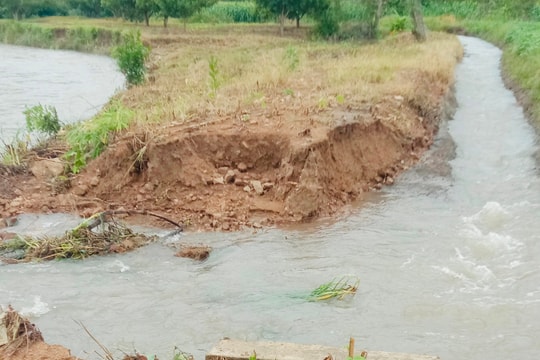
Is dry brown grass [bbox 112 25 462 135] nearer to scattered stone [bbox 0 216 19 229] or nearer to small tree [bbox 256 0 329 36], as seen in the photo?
scattered stone [bbox 0 216 19 229]

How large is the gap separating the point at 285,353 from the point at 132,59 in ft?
53.2

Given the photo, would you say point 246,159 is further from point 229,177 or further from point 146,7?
point 146,7

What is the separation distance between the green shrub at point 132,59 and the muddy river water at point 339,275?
1028 cm

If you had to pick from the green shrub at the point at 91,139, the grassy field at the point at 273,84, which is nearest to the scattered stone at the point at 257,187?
the grassy field at the point at 273,84

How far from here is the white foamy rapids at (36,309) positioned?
24.9ft

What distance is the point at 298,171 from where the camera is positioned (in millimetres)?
10789

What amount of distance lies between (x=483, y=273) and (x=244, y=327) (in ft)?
10.6

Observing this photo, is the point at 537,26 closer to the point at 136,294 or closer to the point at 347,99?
the point at 347,99

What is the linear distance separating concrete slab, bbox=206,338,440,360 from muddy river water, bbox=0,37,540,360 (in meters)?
1.39

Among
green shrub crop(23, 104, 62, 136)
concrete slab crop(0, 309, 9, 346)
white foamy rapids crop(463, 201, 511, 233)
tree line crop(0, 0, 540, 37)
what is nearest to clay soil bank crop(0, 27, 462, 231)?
green shrub crop(23, 104, 62, 136)

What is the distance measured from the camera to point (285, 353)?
5363 mm

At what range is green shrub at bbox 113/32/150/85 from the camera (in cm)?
1991

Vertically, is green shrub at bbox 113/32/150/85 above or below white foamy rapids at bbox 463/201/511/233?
above

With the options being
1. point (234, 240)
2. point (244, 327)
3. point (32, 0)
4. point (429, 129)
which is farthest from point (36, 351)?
point (32, 0)
